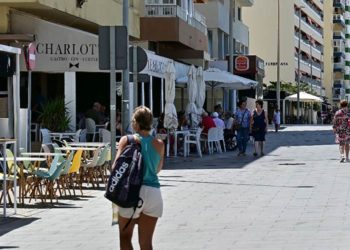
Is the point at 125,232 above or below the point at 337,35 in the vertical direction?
below

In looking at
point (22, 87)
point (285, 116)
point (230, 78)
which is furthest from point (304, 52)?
point (22, 87)

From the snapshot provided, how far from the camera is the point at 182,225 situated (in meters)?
11.7

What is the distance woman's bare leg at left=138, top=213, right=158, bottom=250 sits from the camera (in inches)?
298

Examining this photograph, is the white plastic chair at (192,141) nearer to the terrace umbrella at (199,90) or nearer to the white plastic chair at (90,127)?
the terrace umbrella at (199,90)

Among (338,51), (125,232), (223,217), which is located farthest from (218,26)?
(338,51)

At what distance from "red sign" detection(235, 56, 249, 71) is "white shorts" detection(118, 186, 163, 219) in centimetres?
4624

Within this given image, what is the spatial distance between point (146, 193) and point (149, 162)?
26cm

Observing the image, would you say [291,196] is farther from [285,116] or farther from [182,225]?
[285,116]

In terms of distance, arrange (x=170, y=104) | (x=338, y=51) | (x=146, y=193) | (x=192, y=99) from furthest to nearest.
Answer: (x=338, y=51) < (x=192, y=99) < (x=170, y=104) < (x=146, y=193)

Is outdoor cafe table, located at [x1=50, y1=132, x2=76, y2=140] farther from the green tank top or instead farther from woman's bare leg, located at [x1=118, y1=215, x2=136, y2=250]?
the green tank top

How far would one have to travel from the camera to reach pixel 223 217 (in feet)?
40.8

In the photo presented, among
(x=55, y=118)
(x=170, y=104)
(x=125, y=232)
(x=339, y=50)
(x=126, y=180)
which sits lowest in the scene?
(x=125, y=232)

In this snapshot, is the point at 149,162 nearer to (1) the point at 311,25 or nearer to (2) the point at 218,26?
(2) the point at 218,26

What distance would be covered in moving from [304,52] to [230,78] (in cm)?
8069
